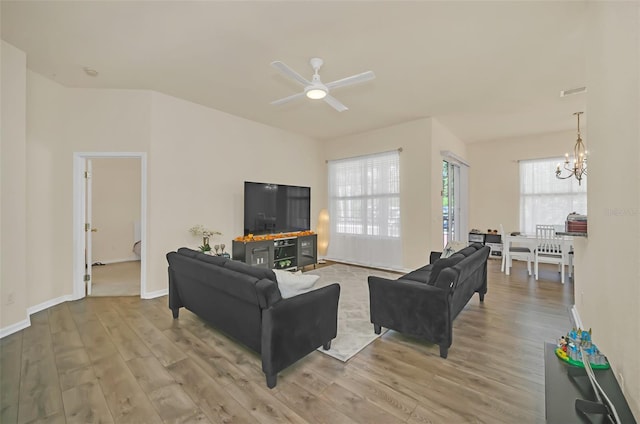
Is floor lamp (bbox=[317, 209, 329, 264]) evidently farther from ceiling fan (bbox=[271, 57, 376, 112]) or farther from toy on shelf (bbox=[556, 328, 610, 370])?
toy on shelf (bbox=[556, 328, 610, 370])

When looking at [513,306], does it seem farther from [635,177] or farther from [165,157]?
[165,157]

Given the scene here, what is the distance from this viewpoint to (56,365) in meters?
2.29

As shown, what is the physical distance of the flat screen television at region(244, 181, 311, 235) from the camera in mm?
4974

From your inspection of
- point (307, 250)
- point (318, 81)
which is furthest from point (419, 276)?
point (307, 250)

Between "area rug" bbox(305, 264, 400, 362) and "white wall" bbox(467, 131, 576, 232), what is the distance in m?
3.56

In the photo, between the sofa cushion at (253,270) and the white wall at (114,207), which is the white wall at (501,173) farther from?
the white wall at (114,207)

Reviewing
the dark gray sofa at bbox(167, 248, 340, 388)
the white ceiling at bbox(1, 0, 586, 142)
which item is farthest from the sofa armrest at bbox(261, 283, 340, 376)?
the white ceiling at bbox(1, 0, 586, 142)

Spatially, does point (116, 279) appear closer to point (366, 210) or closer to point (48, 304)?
point (48, 304)

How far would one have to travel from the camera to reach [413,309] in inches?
100

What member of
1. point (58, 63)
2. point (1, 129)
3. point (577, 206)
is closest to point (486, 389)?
point (1, 129)

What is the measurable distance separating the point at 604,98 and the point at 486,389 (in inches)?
83.3

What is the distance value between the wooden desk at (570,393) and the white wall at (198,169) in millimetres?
4427

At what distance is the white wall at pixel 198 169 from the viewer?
407 centimetres

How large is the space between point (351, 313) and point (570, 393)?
89.5 inches
